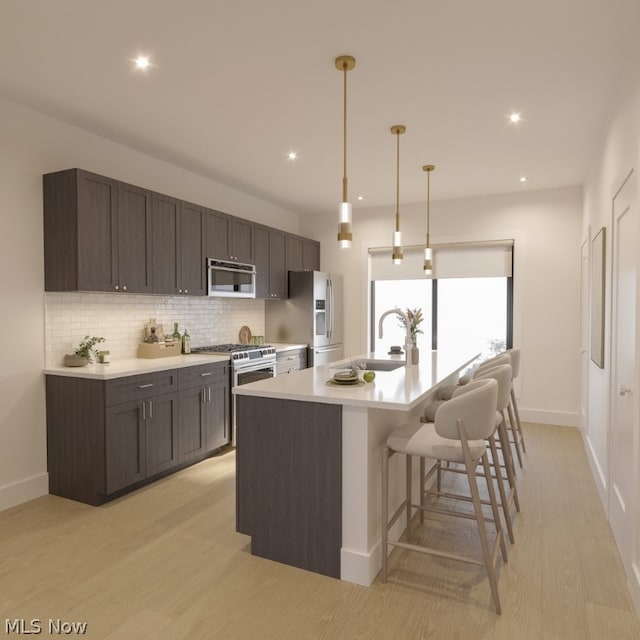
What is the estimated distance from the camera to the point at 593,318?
4.06 meters

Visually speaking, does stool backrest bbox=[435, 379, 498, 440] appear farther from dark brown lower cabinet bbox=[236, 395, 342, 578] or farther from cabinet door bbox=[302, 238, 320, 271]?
cabinet door bbox=[302, 238, 320, 271]

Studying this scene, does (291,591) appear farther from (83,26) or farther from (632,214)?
(83,26)

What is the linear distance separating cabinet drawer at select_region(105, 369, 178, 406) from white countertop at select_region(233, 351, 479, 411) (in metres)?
1.19

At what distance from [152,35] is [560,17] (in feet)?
7.10

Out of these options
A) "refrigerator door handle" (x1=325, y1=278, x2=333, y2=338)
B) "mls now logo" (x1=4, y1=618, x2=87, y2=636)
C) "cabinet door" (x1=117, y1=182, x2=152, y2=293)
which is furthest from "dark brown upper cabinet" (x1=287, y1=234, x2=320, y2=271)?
"mls now logo" (x1=4, y1=618, x2=87, y2=636)

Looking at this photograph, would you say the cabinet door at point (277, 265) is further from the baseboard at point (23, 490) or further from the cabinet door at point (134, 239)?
the baseboard at point (23, 490)

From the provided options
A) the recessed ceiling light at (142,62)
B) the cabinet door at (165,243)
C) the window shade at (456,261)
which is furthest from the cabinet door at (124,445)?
the window shade at (456,261)

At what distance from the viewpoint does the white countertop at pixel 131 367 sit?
340 cm

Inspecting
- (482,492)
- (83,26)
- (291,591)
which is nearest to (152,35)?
(83,26)

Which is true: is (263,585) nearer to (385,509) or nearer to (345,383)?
(385,509)

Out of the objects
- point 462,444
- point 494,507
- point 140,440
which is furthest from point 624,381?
point 140,440

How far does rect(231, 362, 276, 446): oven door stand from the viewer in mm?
4551

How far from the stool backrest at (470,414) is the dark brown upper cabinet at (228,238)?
321 centimetres

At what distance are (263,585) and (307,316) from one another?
3.95 m
